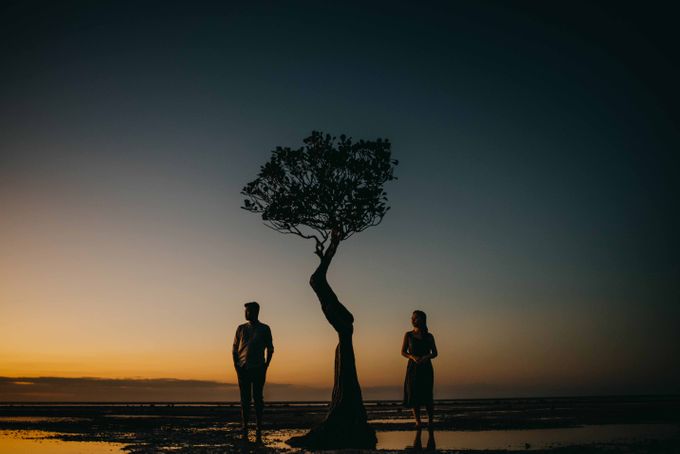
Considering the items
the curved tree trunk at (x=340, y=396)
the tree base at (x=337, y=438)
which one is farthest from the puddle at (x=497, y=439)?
the curved tree trunk at (x=340, y=396)

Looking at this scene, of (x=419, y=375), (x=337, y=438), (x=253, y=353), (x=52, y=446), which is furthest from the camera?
(x=419, y=375)

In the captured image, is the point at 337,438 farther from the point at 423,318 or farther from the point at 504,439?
the point at 504,439

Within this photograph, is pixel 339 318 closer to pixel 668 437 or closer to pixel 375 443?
pixel 375 443

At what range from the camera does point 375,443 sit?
530 inches

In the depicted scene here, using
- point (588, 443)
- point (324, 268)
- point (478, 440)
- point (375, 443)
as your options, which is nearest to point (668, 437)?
point (588, 443)

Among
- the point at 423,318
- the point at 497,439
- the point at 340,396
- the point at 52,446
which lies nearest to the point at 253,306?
the point at 340,396

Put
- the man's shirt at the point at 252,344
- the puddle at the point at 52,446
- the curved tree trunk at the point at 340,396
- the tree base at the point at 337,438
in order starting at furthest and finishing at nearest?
the man's shirt at the point at 252,344, the curved tree trunk at the point at 340,396, the tree base at the point at 337,438, the puddle at the point at 52,446

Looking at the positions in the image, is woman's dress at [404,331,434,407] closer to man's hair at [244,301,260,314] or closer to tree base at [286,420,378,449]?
tree base at [286,420,378,449]

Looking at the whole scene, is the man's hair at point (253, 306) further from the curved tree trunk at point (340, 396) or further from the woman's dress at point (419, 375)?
the woman's dress at point (419, 375)

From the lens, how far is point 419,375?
48.4 ft

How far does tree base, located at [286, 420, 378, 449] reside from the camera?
13023 mm

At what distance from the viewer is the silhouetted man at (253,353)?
47.9 feet

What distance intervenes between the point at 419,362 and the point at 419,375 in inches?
14.6

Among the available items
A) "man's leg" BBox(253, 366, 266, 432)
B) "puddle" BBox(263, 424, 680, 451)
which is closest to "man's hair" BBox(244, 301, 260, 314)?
"man's leg" BBox(253, 366, 266, 432)
